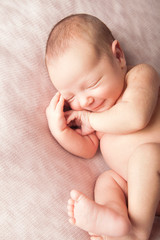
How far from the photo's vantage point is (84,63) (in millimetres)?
959

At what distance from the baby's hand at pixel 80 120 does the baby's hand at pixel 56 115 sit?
0.05 meters

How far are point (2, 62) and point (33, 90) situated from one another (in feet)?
0.47

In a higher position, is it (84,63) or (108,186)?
(84,63)

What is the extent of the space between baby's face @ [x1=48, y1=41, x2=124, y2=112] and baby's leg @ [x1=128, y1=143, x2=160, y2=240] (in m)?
0.23

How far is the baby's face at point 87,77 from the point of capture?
0.96m

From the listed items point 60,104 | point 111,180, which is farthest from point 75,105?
point 111,180

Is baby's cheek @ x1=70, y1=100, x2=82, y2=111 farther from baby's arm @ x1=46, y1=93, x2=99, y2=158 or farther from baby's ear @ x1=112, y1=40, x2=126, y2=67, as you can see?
baby's ear @ x1=112, y1=40, x2=126, y2=67

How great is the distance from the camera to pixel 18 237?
0.85 m

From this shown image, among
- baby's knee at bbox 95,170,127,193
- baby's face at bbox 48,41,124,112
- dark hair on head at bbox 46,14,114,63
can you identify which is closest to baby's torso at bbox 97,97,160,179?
baby's knee at bbox 95,170,127,193

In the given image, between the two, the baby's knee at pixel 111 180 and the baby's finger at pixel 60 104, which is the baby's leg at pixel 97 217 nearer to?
the baby's knee at pixel 111 180

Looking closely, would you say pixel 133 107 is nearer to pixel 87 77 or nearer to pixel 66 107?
pixel 87 77

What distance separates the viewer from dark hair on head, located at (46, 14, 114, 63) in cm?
97

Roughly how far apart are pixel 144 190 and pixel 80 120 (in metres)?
0.36

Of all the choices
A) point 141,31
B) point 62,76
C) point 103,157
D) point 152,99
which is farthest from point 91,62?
point 141,31
